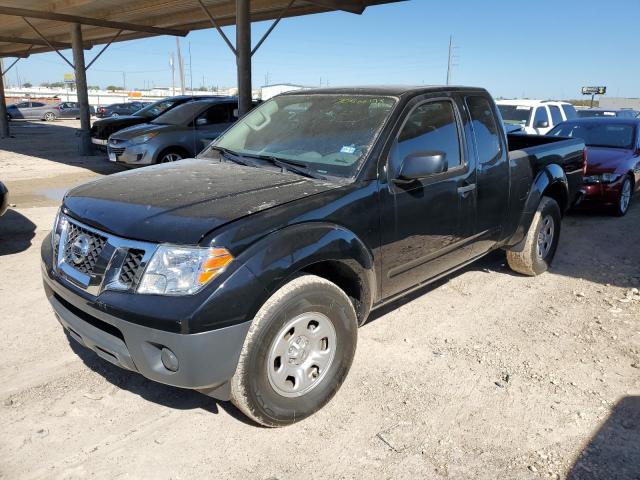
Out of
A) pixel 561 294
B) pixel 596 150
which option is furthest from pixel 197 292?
pixel 596 150

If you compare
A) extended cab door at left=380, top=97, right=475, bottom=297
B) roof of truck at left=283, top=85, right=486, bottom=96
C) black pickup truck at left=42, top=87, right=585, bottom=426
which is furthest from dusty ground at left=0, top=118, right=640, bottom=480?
roof of truck at left=283, top=85, right=486, bottom=96

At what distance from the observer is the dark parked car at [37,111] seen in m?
35.3

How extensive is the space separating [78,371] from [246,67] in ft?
28.4

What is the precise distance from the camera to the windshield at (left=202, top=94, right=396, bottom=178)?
3355 millimetres

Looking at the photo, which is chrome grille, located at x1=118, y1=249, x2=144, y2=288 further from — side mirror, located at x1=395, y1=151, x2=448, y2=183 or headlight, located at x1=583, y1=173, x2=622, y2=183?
headlight, located at x1=583, y1=173, x2=622, y2=183

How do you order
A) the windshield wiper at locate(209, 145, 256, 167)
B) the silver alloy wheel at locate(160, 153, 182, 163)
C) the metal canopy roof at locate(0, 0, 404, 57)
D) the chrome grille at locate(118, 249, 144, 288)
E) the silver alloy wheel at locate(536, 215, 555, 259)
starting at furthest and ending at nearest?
1. the metal canopy roof at locate(0, 0, 404, 57)
2. the silver alloy wheel at locate(160, 153, 182, 163)
3. the silver alloy wheel at locate(536, 215, 555, 259)
4. the windshield wiper at locate(209, 145, 256, 167)
5. the chrome grille at locate(118, 249, 144, 288)

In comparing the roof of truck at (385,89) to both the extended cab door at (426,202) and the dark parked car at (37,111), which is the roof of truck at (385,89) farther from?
the dark parked car at (37,111)

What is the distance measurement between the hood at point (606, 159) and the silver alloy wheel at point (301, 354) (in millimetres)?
6688

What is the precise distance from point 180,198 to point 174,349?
90 cm

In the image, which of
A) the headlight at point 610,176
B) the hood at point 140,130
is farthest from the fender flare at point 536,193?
the hood at point 140,130

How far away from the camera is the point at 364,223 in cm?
313

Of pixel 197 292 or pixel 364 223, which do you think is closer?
pixel 197 292

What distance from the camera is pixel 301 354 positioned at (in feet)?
9.41

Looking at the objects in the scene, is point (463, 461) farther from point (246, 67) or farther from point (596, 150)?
point (246, 67)
